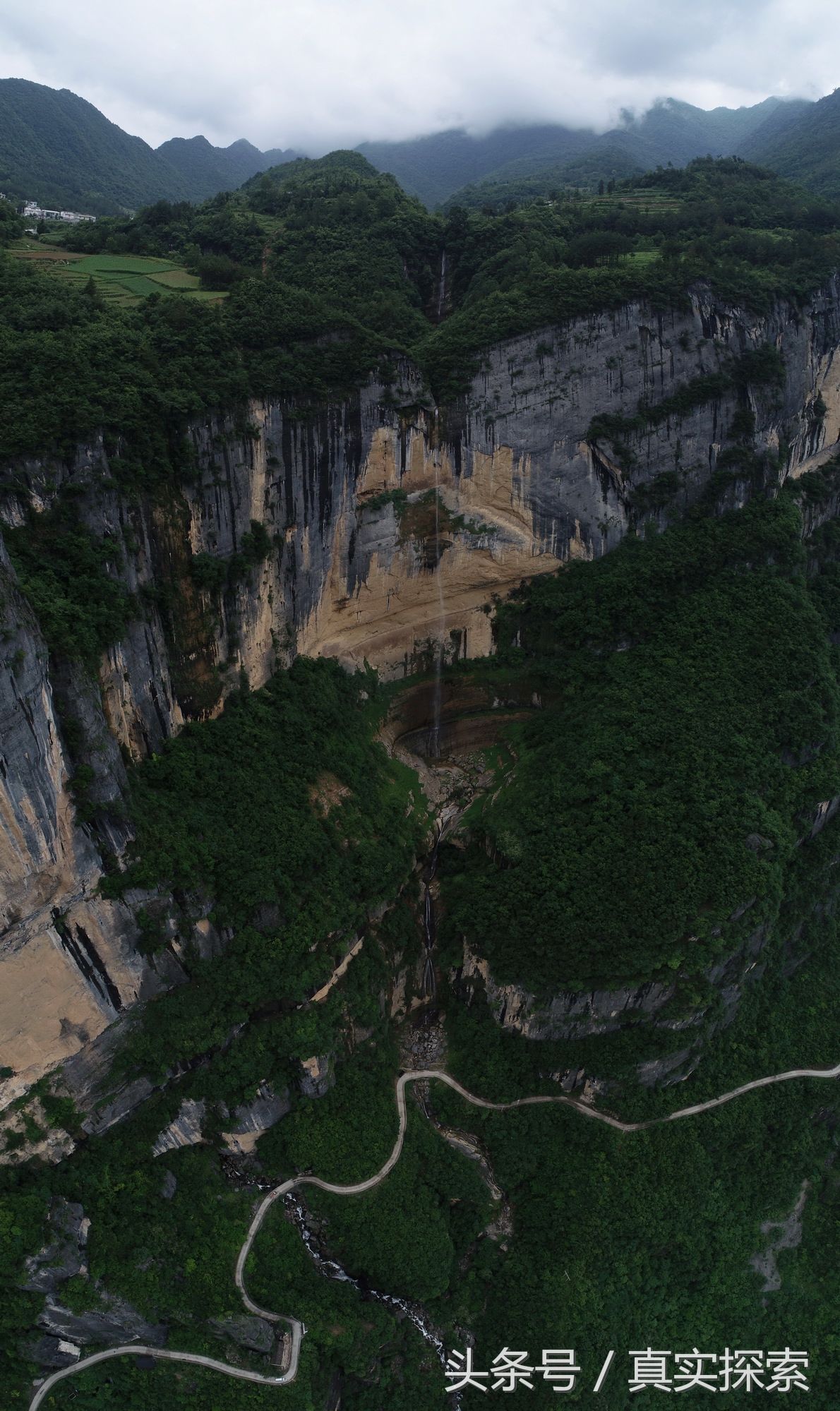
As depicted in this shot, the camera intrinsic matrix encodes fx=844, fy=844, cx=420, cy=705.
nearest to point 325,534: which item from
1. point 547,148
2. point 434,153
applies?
point 547,148

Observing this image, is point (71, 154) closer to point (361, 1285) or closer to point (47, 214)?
point (47, 214)

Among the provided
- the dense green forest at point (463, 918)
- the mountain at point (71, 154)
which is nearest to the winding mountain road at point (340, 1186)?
the dense green forest at point (463, 918)

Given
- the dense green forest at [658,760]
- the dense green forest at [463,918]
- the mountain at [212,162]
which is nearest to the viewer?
the dense green forest at [463,918]

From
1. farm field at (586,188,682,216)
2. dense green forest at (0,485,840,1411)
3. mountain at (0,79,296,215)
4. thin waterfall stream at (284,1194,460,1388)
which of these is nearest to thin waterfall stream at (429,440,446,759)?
dense green forest at (0,485,840,1411)

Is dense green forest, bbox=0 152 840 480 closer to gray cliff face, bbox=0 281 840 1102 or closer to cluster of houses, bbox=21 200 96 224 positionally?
gray cliff face, bbox=0 281 840 1102

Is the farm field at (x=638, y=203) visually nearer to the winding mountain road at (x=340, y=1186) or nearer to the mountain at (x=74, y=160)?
the mountain at (x=74, y=160)

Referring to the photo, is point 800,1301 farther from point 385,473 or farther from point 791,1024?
point 385,473
